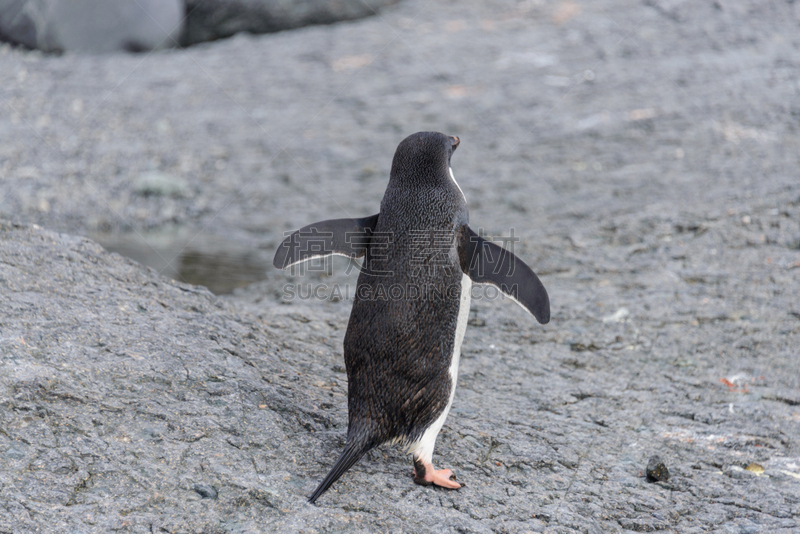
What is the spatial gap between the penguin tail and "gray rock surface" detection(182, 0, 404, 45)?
24.6ft

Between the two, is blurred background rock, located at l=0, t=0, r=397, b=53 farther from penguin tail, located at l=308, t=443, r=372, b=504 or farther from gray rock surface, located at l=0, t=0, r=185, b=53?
penguin tail, located at l=308, t=443, r=372, b=504

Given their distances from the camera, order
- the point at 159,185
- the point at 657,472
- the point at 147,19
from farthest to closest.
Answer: the point at 147,19
the point at 159,185
the point at 657,472

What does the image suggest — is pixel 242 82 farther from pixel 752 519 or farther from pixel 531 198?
pixel 752 519

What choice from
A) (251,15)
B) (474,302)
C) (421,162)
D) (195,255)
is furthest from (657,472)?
(251,15)

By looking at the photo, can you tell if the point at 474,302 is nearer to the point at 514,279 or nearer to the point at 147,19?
the point at 514,279

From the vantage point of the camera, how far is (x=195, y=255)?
484cm

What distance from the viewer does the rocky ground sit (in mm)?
2053

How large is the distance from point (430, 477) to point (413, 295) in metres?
0.60

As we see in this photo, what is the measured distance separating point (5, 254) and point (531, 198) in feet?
12.7

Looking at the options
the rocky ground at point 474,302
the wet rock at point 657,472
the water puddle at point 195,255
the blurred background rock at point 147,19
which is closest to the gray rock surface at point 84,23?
the blurred background rock at point 147,19

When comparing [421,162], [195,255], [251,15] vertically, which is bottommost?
[195,255]

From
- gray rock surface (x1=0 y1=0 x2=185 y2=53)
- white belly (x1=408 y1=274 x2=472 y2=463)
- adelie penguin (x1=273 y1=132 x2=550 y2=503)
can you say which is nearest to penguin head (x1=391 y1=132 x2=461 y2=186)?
adelie penguin (x1=273 y1=132 x2=550 y2=503)

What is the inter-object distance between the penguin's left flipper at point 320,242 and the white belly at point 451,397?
396 millimetres

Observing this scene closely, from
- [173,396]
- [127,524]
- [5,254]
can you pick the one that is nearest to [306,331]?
[173,396]
